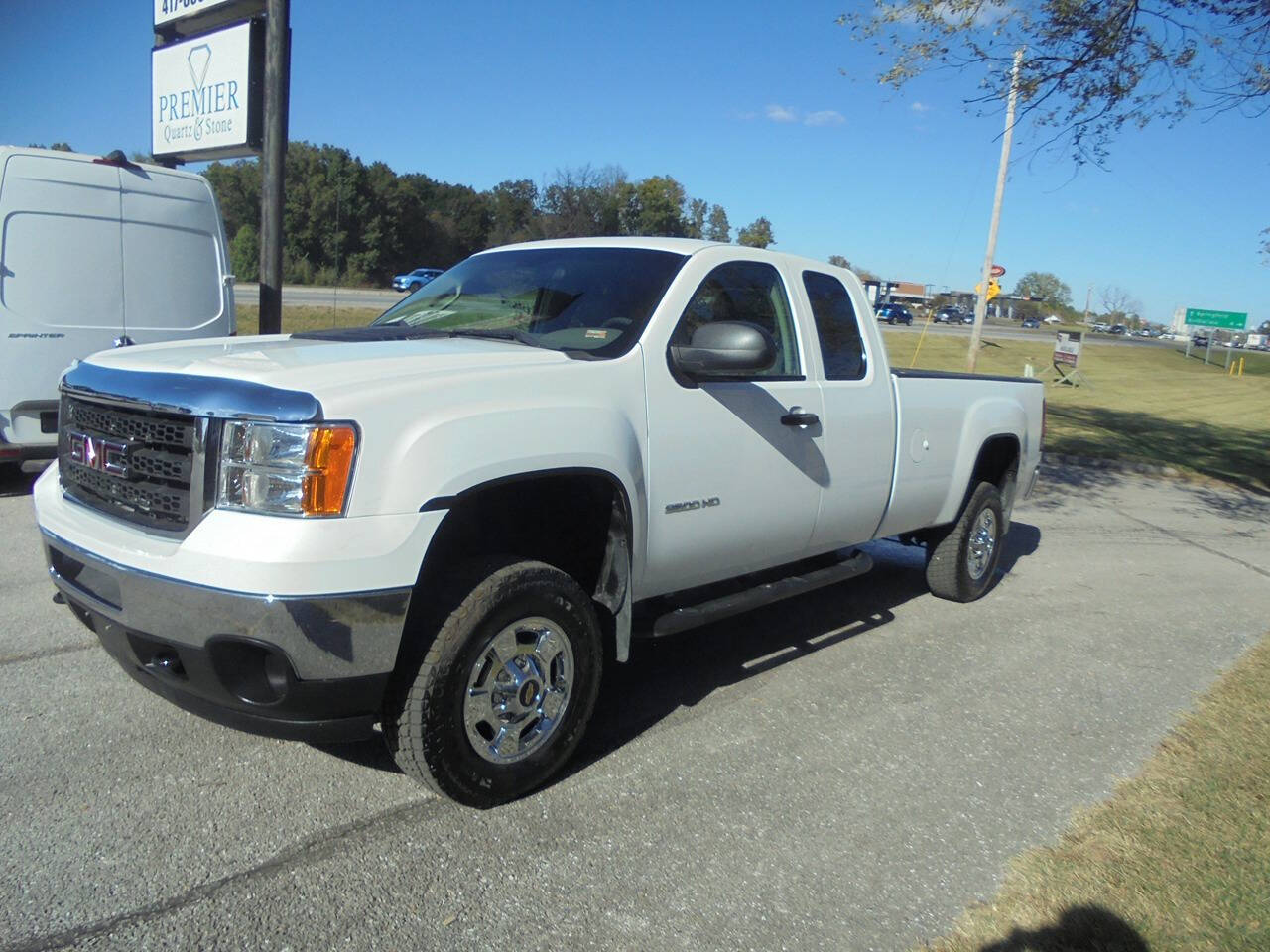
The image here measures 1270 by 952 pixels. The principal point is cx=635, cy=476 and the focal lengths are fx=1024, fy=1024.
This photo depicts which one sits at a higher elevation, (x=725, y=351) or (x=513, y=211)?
(x=513, y=211)

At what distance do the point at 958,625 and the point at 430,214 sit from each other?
3690 cm

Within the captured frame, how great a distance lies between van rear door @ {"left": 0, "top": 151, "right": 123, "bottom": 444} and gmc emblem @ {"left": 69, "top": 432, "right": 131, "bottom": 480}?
14.0 feet

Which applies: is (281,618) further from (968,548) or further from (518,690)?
(968,548)

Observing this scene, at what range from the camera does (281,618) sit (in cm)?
291

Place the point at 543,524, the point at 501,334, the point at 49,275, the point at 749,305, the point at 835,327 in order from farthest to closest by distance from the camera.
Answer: the point at 49,275
the point at 835,327
the point at 749,305
the point at 501,334
the point at 543,524

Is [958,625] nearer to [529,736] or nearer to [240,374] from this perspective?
[529,736]

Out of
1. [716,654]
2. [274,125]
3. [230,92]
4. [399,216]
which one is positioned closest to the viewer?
[716,654]

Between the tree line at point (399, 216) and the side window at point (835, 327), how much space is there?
18.5 inches

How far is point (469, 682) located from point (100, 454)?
1.47 meters

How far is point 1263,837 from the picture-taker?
Answer: 3742mm

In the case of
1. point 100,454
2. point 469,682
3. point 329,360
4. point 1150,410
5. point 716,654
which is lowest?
point 716,654

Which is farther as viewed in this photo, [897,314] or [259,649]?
[897,314]

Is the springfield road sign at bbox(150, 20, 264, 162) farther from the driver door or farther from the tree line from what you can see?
the driver door

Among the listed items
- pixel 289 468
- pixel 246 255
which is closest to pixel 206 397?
pixel 289 468
